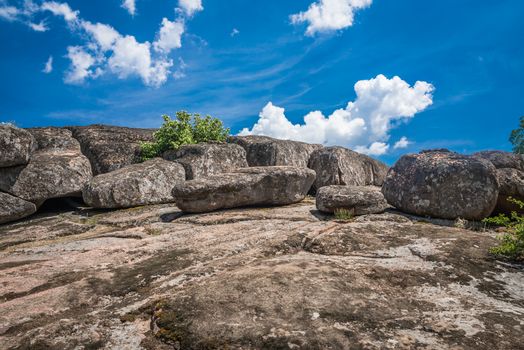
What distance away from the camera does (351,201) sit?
1279 cm

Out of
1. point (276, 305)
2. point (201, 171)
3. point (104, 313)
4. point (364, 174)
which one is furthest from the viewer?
point (364, 174)

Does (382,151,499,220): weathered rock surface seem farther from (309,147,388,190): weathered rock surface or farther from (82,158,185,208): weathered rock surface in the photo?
(82,158,185,208): weathered rock surface

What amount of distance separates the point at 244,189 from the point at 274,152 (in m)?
6.35

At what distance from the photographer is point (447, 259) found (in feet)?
18.5

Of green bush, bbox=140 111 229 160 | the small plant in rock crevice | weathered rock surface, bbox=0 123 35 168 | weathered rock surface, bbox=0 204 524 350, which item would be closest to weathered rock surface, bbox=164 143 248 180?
green bush, bbox=140 111 229 160

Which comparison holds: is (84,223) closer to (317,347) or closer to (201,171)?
(201,171)

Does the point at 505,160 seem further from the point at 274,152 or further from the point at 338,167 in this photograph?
the point at 274,152

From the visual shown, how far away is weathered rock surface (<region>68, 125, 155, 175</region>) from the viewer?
18.0 metres

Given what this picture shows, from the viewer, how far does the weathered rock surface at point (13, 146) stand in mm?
13895

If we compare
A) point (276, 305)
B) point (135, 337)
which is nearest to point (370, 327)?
point (276, 305)

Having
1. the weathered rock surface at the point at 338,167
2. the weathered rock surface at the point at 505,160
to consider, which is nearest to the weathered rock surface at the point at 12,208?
the weathered rock surface at the point at 338,167

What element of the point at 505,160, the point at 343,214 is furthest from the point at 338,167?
the point at 505,160

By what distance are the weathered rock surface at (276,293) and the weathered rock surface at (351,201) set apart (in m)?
4.87

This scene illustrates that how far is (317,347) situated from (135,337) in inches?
76.5
